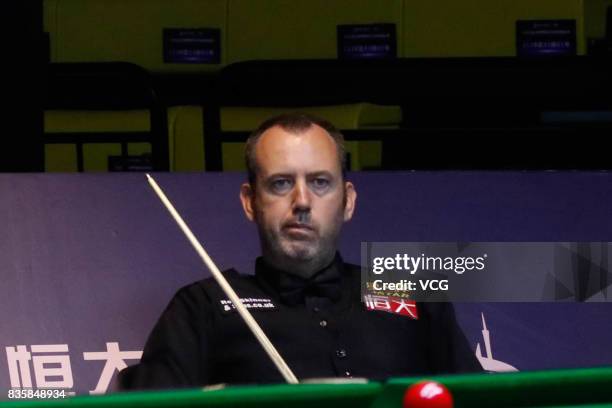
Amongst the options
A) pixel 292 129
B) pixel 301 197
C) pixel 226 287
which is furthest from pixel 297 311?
pixel 292 129

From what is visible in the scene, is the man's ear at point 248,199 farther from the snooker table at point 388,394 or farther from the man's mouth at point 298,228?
the snooker table at point 388,394

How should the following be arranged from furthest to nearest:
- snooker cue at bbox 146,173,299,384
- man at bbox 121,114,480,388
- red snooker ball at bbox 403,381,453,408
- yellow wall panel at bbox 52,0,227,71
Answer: yellow wall panel at bbox 52,0,227,71
man at bbox 121,114,480,388
snooker cue at bbox 146,173,299,384
red snooker ball at bbox 403,381,453,408

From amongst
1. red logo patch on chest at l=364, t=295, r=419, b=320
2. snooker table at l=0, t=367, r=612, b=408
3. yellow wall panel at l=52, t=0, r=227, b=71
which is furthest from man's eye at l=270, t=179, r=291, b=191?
yellow wall panel at l=52, t=0, r=227, b=71

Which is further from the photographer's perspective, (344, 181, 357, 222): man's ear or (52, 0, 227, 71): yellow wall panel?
(52, 0, 227, 71): yellow wall panel

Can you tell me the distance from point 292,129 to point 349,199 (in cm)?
25

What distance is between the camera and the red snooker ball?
56.9 inches

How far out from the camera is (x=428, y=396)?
57.4 inches

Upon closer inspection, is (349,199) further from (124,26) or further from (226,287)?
(124,26)

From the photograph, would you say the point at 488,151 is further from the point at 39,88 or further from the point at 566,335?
the point at 39,88

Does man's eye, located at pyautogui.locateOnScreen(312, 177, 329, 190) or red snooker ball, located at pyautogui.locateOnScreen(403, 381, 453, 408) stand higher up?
man's eye, located at pyautogui.locateOnScreen(312, 177, 329, 190)

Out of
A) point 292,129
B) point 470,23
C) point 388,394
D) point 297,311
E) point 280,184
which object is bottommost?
point 297,311

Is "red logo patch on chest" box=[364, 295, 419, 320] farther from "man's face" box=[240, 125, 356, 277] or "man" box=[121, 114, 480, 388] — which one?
"man's face" box=[240, 125, 356, 277]

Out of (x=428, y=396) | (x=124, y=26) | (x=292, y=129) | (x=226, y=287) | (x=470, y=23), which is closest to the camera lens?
(x=428, y=396)

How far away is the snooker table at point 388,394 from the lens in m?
1.46
